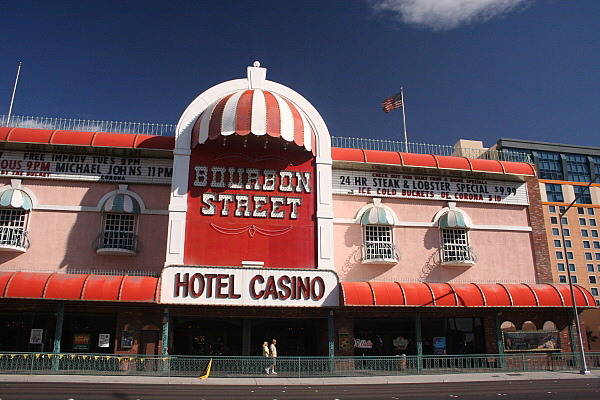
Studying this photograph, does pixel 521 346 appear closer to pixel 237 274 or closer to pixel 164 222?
pixel 237 274

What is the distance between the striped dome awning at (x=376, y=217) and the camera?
2867cm

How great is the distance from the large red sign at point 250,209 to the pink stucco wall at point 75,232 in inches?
89.6

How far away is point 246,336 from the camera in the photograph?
26.8 metres

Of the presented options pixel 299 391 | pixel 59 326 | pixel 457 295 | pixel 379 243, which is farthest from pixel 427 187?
pixel 59 326

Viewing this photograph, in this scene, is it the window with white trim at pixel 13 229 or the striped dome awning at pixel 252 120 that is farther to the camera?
the striped dome awning at pixel 252 120

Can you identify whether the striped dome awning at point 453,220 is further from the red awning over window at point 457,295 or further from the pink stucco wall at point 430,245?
the red awning over window at point 457,295

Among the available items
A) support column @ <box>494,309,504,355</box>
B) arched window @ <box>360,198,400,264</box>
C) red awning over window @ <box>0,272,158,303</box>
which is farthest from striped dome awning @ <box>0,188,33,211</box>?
support column @ <box>494,309,504,355</box>

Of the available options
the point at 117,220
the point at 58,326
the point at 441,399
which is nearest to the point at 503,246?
the point at 441,399

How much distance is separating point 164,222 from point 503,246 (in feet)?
68.2

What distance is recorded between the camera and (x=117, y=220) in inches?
1062

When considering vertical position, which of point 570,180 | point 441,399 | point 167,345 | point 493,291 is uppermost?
point 570,180

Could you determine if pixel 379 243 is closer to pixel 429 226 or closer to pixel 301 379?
pixel 429 226

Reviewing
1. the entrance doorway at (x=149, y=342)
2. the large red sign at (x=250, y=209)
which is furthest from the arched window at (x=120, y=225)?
the entrance doorway at (x=149, y=342)

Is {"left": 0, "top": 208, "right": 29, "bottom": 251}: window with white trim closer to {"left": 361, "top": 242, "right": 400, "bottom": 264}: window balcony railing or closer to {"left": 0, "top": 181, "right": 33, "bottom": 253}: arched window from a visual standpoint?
{"left": 0, "top": 181, "right": 33, "bottom": 253}: arched window
